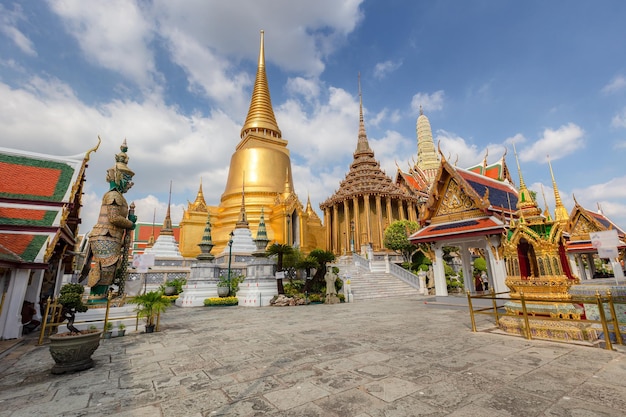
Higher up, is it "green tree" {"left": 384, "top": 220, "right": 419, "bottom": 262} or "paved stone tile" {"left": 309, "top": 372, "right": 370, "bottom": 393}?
"green tree" {"left": 384, "top": 220, "right": 419, "bottom": 262}

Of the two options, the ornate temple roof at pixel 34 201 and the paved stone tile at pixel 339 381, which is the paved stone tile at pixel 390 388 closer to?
the paved stone tile at pixel 339 381

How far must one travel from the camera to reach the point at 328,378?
152 inches

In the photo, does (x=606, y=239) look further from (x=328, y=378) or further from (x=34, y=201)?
(x=34, y=201)

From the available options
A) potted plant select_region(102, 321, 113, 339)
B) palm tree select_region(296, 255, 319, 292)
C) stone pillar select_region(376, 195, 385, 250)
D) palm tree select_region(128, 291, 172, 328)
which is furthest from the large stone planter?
stone pillar select_region(376, 195, 385, 250)

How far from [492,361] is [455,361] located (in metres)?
0.54

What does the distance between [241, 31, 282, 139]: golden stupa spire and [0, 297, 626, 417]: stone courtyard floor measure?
2794 centimetres

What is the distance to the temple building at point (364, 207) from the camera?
1154 inches

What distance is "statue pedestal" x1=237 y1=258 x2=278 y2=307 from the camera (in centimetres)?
1452

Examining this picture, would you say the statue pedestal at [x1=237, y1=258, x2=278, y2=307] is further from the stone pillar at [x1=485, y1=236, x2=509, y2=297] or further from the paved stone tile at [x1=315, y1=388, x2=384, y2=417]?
the paved stone tile at [x1=315, y1=388, x2=384, y2=417]

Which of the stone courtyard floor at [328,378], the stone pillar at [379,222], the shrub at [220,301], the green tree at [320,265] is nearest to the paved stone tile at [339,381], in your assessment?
the stone courtyard floor at [328,378]

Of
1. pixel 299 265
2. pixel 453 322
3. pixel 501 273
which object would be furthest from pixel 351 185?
pixel 453 322

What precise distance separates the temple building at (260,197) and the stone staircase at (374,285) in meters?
6.75

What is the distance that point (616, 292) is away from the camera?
6.28 metres

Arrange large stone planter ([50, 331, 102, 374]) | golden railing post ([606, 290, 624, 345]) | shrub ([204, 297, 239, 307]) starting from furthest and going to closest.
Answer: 1. shrub ([204, 297, 239, 307])
2. golden railing post ([606, 290, 624, 345])
3. large stone planter ([50, 331, 102, 374])
